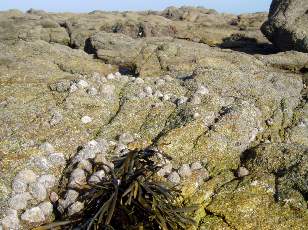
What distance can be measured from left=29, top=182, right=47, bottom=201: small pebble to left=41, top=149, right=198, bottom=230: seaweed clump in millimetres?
750

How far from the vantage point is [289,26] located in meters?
26.8

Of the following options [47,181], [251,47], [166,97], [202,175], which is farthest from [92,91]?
[251,47]

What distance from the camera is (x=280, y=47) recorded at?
27.5 metres

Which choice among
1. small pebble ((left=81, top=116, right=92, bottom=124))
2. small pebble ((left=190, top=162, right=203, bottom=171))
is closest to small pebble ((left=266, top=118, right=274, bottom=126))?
small pebble ((left=190, top=162, right=203, bottom=171))

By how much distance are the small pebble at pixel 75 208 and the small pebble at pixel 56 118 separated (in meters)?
3.01

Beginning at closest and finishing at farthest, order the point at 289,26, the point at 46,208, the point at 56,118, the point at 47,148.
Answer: the point at 46,208, the point at 47,148, the point at 56,118, the point at 289,26

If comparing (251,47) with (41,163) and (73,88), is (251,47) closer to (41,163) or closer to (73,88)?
(73,88)

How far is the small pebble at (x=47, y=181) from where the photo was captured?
32.9 ft

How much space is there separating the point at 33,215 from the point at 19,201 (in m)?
0.46

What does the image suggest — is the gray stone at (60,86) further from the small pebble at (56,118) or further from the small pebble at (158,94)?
the small pebble at (158,94)

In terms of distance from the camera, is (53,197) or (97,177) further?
(53,197)

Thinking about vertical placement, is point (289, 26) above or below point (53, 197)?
above

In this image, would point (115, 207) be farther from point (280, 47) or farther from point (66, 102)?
point (280, 47)

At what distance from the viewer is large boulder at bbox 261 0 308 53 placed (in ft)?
84.7
